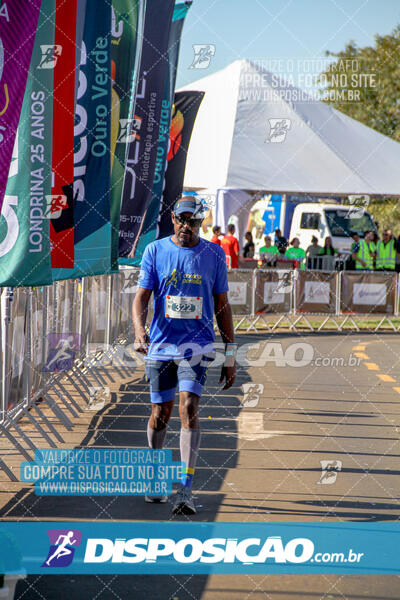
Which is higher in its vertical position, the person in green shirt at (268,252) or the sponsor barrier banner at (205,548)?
the person in green shirt at (268,252)

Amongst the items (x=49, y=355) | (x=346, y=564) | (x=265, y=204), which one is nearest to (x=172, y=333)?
(x=346, y=564)

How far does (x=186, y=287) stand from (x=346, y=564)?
89.1 inches

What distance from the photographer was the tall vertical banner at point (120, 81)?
12469 mm

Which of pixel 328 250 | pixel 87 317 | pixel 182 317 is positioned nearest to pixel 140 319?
→ pixel 182 317

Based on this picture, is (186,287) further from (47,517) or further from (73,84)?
(73,84)

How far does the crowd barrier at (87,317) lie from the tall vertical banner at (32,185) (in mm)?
897

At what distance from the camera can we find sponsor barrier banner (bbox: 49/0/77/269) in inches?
346

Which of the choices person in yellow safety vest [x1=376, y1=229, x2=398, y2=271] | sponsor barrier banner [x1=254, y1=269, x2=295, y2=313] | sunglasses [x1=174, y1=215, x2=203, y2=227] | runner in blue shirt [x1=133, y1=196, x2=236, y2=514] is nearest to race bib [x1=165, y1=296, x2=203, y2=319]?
runner in blue shirt [x1=133, y1=196, x2=236, y2=514]

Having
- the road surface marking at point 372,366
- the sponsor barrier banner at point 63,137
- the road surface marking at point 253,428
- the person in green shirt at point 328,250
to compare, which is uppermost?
the sponsor barrier banner at point 63,137

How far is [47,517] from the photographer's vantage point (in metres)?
6.39

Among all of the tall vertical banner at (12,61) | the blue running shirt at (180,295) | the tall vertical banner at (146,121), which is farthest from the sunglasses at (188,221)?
the tall vertical banner at (146,121)

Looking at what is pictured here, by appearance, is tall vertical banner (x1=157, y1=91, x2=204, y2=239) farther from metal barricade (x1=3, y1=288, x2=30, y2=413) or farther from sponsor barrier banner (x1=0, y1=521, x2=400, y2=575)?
sponsor barrier banner (x1=0, y1=521, x2=400, y2=575)

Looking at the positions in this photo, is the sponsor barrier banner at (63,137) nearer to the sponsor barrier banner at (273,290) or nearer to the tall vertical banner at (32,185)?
the tall vertical banner at (32,185)

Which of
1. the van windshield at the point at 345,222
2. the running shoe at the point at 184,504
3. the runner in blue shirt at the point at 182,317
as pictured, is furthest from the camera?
the van windshield at the point at 345,222
